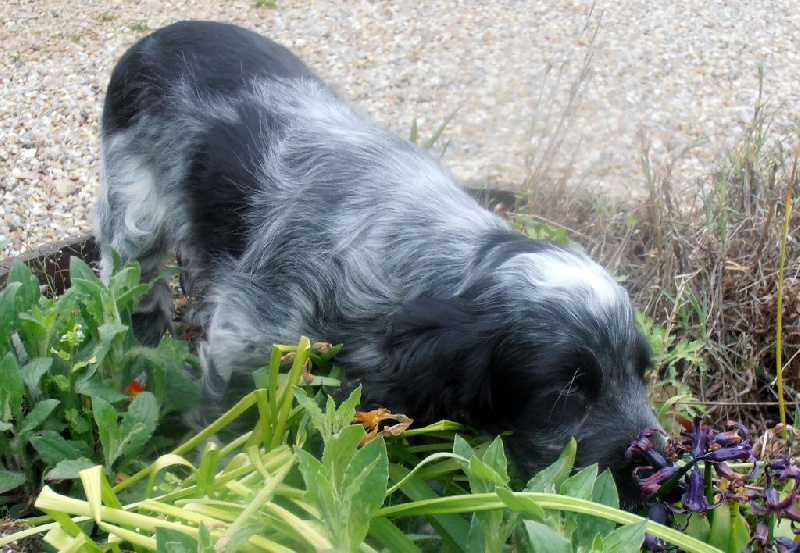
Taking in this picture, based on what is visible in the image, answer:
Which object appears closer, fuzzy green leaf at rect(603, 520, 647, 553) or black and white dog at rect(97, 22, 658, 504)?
fuzzy green leaf at rect(603, 520, 647, 553)

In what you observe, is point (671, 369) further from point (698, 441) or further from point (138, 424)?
point (138, 424)

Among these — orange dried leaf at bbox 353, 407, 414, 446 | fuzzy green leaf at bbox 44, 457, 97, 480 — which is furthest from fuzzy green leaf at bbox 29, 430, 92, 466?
orange dried leaf at bbox 353, 407, 414, 446

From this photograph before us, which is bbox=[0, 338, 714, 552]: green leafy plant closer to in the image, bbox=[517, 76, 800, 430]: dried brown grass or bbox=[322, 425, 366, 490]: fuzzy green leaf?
bbox=[322, 425, 366, 490]: fuzzy green leaf

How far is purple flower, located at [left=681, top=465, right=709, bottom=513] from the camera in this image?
2.00 m

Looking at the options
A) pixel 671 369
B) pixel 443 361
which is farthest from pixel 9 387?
pixel 671 369

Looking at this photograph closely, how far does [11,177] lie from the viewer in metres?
5.51

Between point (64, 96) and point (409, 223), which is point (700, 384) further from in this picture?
point (64, 96)

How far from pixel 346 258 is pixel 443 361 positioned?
0.64 metres

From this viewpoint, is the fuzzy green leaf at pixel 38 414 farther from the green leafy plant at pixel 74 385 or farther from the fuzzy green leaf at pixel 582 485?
the fuzzy green leaf at pixel 582 485

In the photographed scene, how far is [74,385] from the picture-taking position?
2.96 metres

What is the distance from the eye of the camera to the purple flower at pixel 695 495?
200 cm

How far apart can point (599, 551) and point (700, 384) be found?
86.1 inches

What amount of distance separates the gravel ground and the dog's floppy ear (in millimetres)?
2559

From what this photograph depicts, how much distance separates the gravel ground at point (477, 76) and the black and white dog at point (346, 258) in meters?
1.47
